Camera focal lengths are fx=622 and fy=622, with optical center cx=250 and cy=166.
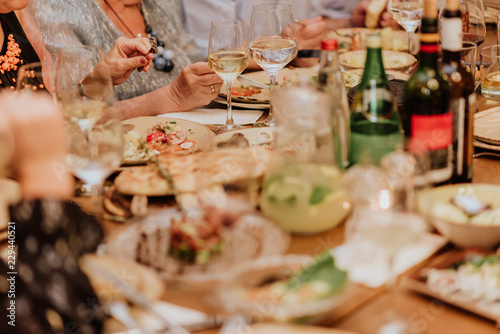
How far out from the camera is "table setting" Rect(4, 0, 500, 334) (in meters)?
0.85

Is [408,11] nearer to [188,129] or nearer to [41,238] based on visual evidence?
[188,129]

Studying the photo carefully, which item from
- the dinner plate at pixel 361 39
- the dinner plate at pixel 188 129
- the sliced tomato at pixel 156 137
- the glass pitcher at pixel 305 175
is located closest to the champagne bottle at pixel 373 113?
the glass pitcher at pixel 305 175

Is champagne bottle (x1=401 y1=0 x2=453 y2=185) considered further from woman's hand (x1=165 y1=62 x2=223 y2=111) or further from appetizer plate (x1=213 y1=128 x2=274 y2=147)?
woman's hand (x1=165 y1=62 x2=223 y2=111)

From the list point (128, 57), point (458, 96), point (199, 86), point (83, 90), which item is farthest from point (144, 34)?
point (458, 96)

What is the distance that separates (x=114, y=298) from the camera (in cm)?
91

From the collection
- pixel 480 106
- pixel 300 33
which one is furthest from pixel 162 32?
pixel 480 106

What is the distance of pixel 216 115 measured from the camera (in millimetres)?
1889

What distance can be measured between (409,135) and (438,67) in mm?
140

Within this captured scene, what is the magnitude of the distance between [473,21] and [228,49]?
89 cm

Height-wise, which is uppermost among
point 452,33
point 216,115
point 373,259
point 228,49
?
point 452,33

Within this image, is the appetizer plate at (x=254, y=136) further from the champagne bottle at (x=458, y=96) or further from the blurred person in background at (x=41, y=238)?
the blurred person in background at (x=41, y=238)

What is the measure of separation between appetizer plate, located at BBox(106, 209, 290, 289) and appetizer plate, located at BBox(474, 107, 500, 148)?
737 mm

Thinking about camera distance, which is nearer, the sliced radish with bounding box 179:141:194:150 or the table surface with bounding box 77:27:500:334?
the table surface with bounding box 77:27:500:334

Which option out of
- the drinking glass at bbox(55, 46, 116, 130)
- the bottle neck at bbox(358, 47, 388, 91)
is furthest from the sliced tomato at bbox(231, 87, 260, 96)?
the bottle neck at bbox(358, 47, 388, 91)
